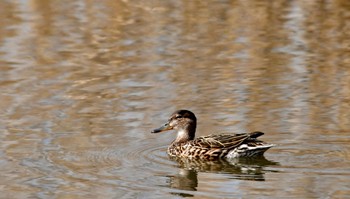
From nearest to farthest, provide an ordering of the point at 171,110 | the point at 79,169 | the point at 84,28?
1. the point at 79,169
2. the point at 171,110
3. the point at 84,28

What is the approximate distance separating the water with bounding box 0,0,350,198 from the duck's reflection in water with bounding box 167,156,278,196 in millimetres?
26

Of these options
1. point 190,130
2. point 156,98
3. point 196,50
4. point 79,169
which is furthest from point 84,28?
point 79,169

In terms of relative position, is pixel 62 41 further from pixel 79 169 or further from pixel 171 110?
pixel 79 169

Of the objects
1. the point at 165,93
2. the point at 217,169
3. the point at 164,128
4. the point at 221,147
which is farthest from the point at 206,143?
the point at 165,93

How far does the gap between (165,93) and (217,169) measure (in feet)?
11.1

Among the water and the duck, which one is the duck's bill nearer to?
the duck

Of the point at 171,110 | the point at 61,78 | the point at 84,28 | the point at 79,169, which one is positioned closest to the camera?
the point at 79,169

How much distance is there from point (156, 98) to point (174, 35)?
14.9 feet

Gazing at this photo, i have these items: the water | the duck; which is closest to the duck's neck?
the duck

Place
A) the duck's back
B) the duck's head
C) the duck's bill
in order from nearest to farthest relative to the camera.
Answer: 1. the duck's back
2. the duck's bill
3. the duck's head

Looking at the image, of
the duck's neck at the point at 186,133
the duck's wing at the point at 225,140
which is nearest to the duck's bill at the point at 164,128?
the duck's neck at the point at 186,133

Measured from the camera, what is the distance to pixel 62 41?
19.5 meters

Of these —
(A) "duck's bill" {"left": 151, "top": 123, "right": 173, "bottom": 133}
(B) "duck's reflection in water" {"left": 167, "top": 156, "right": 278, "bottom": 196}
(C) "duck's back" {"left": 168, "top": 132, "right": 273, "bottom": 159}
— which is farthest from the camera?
(A) "duck's bill" {"left": 151, "top": 123, "right": 173, "bottom": 133}

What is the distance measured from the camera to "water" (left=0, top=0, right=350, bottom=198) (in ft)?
38.1
